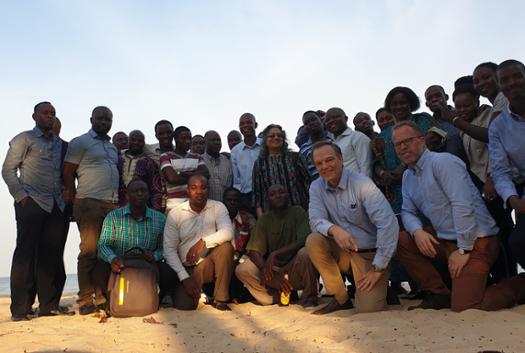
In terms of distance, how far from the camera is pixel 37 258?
5016 millimetres

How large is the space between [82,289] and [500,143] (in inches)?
170

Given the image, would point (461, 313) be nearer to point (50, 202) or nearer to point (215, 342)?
point (215, 342)

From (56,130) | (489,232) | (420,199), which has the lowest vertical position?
(489,232)

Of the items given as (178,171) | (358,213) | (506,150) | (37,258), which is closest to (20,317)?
(37,258)

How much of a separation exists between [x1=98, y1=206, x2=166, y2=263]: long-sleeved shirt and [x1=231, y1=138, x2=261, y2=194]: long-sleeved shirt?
4.36ft

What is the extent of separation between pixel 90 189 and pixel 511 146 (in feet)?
13.7

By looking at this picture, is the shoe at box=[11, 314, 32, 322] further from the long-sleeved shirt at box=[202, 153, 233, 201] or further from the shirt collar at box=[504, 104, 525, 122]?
the shirt collar at box=[504, 104, 525, 122]

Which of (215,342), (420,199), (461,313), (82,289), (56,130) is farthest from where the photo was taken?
(56,130)

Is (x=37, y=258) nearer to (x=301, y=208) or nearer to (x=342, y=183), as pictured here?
(x=301, y=208)

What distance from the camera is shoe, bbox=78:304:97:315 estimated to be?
16.6ft

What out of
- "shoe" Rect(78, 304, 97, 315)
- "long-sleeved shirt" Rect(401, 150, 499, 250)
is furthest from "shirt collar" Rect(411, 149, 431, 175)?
"shoe" Rect(78, 304, 97, 315)

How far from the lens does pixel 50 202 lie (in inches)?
196

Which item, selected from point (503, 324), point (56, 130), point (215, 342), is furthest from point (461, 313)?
point (56, 130)

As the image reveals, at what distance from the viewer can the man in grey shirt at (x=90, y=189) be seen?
5.13m
